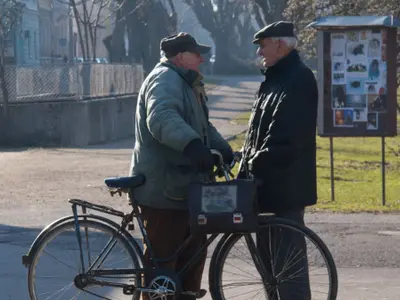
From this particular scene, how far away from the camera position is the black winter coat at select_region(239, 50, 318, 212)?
18.9 ft

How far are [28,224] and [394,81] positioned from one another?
4.41m

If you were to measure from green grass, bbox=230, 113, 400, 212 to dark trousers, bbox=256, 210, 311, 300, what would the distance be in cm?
531

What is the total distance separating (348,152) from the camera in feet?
65.6

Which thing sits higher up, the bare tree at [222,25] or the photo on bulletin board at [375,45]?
the bare tree at [222,25]

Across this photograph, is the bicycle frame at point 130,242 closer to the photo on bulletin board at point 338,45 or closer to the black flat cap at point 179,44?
the black flat cap at point 179,44

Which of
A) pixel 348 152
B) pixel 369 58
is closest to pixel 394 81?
pixel 369 58

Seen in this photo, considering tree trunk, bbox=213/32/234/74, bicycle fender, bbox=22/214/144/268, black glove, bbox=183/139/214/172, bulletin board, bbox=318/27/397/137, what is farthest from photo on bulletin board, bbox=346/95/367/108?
tree trunk, bbox=213/32/234/74

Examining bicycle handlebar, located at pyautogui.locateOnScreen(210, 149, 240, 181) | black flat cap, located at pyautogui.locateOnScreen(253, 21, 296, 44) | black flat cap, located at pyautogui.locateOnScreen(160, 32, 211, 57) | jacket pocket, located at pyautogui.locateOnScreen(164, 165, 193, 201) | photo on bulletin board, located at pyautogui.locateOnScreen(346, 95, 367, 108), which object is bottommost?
jacket pocket, located at pyautogui.locateOnScreen(164, 165, 193, 201)

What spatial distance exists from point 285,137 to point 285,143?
0.03 metres

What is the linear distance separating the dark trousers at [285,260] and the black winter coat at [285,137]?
13 cm

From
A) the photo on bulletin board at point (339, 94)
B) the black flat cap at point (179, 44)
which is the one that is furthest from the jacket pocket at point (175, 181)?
the photo on bulletin board at point (339, 94)

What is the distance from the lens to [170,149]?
5.86 metres

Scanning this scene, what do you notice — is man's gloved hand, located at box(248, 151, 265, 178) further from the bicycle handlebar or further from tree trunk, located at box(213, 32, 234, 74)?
tree trunk, located at box(213, 32, 234, 74)

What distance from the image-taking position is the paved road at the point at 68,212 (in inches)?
303
